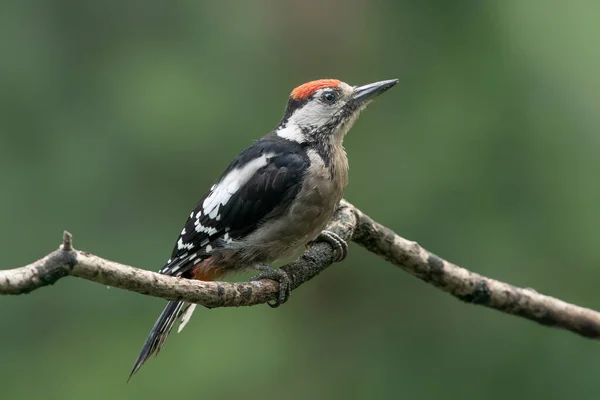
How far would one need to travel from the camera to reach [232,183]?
279 centimetres

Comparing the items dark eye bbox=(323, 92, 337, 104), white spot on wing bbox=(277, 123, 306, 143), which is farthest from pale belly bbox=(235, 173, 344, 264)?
dark eye bbox=(323, 92, 337, 104)

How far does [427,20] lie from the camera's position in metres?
4.64

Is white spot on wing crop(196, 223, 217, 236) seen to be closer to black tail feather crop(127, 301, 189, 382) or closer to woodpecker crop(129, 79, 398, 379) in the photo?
woodpecker crop(129, 79, 398, 379)

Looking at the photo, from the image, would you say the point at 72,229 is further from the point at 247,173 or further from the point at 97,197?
the point at 247,173

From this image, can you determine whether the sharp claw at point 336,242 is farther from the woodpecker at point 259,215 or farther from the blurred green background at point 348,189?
the blurred green background at point 348,189

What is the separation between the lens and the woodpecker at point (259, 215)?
8.84ft

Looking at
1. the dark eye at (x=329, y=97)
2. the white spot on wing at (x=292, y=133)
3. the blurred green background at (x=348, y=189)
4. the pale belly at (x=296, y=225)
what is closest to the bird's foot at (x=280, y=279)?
the pale belly at (x=296, y=225)

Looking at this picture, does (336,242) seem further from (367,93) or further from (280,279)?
(367,93)

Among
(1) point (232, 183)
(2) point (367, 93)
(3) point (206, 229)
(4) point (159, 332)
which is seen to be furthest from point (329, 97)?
(4) point (159, 332)

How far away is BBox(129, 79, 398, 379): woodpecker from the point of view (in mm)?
2695

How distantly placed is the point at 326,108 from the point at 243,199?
0.57 m

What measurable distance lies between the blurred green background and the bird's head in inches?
52.0

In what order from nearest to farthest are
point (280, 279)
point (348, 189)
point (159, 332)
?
point (280, 279), point (159, 332), point (348, 189)

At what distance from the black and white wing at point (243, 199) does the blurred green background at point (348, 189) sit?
141 centimetres
